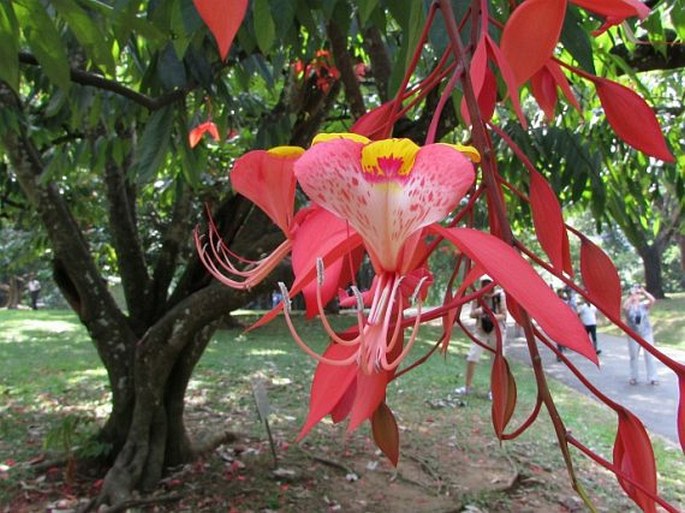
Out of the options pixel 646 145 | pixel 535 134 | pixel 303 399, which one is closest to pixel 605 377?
pixel 303 399

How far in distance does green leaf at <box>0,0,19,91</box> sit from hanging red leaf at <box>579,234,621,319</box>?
797 millimetres

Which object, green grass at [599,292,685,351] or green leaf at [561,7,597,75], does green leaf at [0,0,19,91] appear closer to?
green leaf at [561,7,597,75]

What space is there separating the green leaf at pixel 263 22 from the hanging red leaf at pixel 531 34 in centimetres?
60

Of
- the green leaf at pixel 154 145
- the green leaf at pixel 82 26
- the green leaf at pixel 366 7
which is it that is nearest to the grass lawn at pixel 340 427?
the green leaf at pixel 154 145

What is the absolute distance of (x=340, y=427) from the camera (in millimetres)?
4195

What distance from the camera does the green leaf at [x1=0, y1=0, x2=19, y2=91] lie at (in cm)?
92

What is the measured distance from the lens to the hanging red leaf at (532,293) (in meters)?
0.32

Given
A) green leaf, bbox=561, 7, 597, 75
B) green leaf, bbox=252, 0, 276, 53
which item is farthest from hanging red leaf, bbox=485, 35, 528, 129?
green leaf, bbox=252, 0, 276, 53

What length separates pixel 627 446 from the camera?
44 centimetres

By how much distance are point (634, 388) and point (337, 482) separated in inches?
149

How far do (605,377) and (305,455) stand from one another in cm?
422

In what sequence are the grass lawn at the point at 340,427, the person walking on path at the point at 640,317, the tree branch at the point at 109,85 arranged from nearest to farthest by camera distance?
the tree branch at the point at 109,85 → the grass lawn at the point at 340,427 → the person walking on path at the point at 640,317

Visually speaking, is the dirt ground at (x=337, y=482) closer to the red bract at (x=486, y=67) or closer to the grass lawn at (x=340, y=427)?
the grass lawn at (x=340, y=427)

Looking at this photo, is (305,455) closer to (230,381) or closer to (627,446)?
(230,381)
